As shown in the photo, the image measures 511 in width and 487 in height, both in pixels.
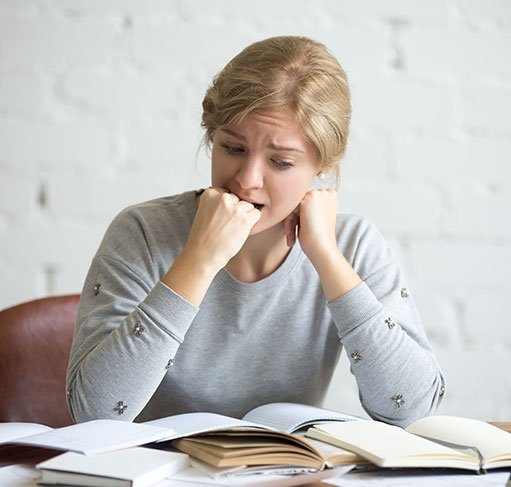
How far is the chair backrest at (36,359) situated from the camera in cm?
150

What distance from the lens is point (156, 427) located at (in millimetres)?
966

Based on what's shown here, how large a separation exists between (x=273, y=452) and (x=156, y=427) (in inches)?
5.9

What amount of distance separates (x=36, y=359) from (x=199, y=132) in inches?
26.7

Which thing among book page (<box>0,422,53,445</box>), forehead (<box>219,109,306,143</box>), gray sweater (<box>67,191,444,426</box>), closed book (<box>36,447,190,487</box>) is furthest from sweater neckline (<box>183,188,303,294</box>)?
closed book (<box>36,447,190,487</box>)

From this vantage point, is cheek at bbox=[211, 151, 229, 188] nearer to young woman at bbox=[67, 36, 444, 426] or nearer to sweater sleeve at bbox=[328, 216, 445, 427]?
young woman at bbox=[67, 36, 444, 426]

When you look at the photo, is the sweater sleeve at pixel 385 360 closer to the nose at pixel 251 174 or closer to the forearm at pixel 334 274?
the forearm at pixel 334 274

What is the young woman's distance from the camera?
4.11 feet

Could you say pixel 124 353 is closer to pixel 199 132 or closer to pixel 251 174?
pixel 251 174

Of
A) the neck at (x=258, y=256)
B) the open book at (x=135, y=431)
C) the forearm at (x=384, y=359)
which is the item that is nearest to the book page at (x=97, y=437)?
the open book at (x=135, y=431)

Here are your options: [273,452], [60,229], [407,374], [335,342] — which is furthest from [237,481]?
[60,229]

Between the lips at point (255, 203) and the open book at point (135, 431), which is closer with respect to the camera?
the open book at point (135, 431)

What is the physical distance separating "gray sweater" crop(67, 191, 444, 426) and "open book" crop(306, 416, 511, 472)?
0.27 m

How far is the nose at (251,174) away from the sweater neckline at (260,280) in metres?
0.19

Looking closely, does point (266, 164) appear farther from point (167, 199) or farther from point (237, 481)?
point (237, 481)
